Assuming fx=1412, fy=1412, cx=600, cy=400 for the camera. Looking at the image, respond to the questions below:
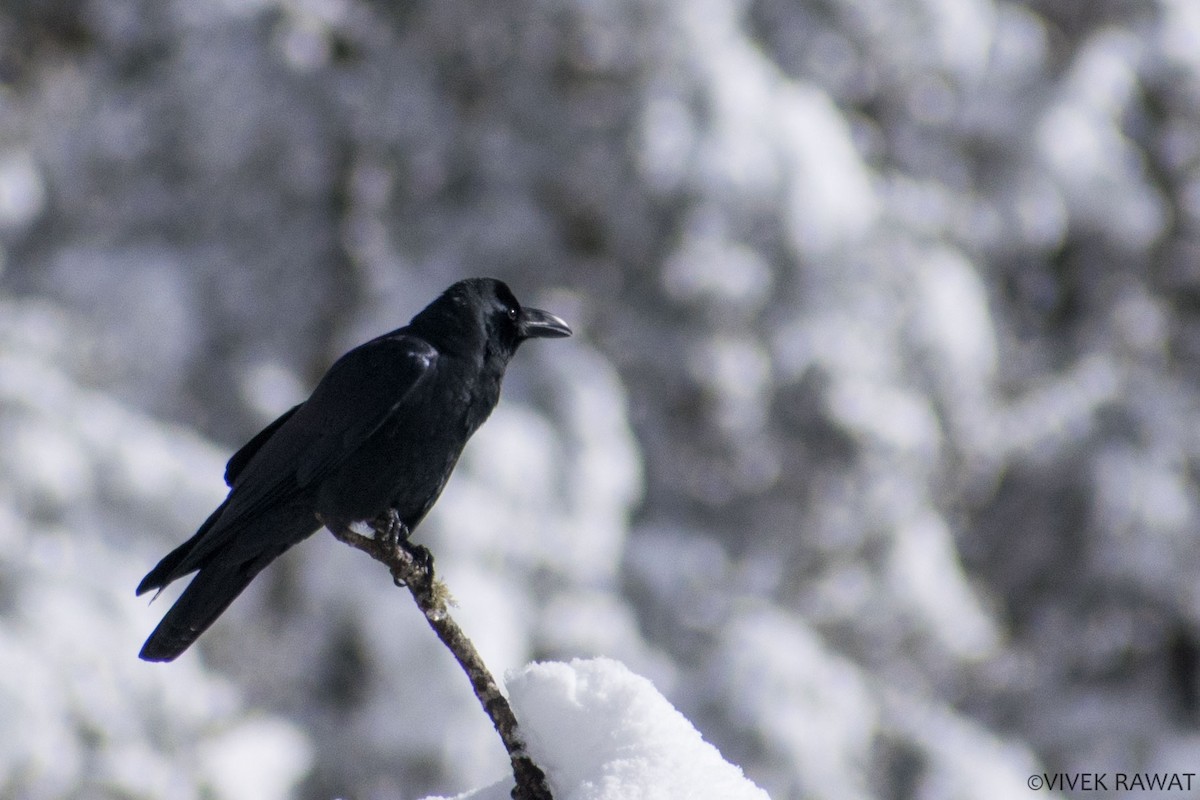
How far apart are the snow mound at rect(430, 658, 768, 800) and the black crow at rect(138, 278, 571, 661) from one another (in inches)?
52.6

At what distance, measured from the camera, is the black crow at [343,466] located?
10.5 ft

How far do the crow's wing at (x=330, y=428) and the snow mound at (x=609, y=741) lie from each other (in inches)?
58.5

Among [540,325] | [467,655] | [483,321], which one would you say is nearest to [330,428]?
[483,321]

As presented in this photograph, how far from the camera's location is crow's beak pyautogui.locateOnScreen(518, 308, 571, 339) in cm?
368

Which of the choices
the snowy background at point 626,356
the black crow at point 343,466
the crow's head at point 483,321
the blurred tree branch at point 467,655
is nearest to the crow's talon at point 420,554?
the black crow at point 343,466

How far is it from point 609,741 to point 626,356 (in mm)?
5860

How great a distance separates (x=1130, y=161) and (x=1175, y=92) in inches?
24.7

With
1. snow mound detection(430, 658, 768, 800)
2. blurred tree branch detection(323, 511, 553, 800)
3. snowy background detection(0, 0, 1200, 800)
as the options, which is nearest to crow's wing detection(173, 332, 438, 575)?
blurred tree branch detection(323, 511, 553, 800)

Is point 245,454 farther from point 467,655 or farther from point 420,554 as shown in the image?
point 467,655

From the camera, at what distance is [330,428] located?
10.9 ft

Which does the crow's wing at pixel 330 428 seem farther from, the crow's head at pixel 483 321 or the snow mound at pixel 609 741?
the snow mound at pixel 609 741

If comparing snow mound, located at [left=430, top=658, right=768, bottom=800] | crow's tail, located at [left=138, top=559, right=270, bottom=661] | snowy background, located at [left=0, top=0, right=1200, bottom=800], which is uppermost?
snowy background, located at [left=0, top=0, right=1200, bottom=800]

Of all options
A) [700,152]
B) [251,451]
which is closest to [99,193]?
[700,152]

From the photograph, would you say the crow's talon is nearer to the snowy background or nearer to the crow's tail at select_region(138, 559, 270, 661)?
the crow's tail at select_region(138, 559, 270, 661)
